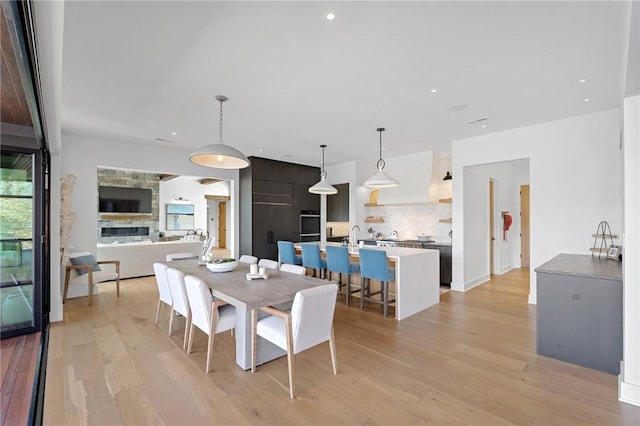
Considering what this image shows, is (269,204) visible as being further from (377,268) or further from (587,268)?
(587,268)

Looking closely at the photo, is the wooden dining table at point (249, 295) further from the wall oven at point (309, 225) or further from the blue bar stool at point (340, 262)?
the wall oven at point (309, 225)

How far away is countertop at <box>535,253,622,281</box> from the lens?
104 inches

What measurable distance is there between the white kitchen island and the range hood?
2.14 metres

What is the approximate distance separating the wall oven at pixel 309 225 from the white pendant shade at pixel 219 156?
4477mm

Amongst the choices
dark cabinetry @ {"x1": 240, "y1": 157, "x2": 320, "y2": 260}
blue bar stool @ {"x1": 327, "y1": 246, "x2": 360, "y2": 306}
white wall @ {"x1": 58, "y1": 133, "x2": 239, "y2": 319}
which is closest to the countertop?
blue bar stool @ {"x1": 327, "y1": 246, "x2": 360, "y2": 306}

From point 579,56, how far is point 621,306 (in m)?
2.23

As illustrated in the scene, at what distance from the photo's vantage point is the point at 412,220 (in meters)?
6.93

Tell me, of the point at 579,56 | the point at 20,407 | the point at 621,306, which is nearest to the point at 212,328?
the point at 20,407

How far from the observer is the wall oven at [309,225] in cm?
793

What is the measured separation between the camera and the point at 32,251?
11.1 ft

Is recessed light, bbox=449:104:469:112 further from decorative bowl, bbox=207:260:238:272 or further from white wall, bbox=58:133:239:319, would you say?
white wall, bbox=58:133:239:319

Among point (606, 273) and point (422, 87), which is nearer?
point (606, 273)

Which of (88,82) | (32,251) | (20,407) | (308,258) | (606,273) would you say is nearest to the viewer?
(20,407)

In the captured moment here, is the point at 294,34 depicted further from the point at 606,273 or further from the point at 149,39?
the point at 606,273
